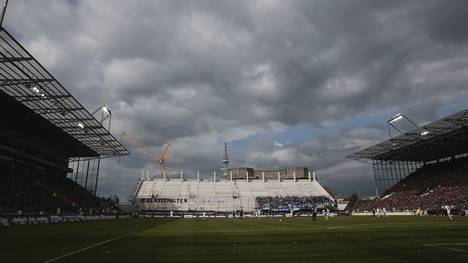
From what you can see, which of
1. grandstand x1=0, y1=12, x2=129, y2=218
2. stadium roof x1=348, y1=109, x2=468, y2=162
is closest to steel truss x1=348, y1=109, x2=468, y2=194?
stadium roof x1=348, y1=109, x2=468, y2=162

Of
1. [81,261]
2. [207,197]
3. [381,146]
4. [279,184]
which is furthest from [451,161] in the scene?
[81,261]

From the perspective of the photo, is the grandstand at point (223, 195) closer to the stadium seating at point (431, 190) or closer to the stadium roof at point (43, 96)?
the stadium seating at point (431, 190)

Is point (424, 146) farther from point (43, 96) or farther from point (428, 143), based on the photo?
point (43, 96)

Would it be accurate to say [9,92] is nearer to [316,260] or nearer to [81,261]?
[81,261]

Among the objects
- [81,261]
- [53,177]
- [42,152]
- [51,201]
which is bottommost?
[81,261]

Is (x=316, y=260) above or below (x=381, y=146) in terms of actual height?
below

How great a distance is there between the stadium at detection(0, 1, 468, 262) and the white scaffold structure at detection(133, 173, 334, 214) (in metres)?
0.33

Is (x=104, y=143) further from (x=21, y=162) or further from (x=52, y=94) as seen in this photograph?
(x=52, y=94)

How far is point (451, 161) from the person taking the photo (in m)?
88.9

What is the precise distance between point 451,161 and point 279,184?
5750cm

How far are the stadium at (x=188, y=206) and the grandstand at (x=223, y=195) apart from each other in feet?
1.11

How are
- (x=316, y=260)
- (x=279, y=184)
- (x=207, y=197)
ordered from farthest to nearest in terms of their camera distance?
(x=279, y=184) → (x=207, y=197) → (x=316, y=260)

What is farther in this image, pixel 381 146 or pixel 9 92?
pixel 381 146

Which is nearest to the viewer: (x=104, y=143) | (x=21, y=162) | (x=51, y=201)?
(x=51, y=201)
